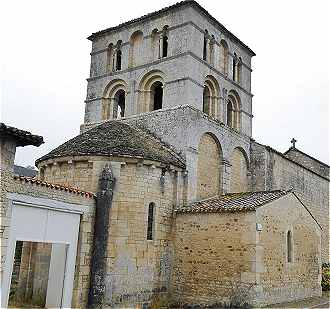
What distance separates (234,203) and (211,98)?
236 inches

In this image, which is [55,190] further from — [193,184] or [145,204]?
[193,184]

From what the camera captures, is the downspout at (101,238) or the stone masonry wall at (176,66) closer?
the downspout at (101,238)

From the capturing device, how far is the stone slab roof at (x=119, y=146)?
1420 centimetres

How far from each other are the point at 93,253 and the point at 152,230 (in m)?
2.33

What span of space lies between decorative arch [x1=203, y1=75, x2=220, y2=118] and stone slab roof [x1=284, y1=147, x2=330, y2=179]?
8766 mm

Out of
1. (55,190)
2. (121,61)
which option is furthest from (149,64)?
(55,190)

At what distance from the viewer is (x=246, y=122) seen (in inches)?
810

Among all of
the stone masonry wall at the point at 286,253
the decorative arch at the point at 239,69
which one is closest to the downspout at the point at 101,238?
the stone masonry wall at the point at 286,253

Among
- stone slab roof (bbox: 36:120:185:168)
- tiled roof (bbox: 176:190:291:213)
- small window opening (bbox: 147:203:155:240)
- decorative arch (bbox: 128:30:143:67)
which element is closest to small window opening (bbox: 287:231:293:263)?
tiled roof (bbox: 176:190:291:213)

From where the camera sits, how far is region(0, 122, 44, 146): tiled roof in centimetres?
883

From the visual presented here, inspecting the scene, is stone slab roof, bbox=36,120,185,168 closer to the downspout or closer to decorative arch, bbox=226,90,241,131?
the downspout

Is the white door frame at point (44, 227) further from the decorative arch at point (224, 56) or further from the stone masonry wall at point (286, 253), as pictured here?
the decorative arch at point (224, 56)

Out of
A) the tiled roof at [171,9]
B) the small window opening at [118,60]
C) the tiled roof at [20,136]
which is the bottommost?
the tiled roof at [20,136]

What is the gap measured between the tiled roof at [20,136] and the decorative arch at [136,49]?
10.5m
